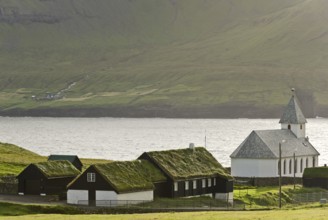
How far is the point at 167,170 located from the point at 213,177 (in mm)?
6386

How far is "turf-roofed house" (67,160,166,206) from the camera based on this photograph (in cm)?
8444

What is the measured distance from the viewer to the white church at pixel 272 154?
387 ft

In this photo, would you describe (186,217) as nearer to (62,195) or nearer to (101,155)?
(62,195)

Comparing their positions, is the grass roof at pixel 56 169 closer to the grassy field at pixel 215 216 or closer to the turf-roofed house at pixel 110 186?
the turf-roofed house at pixel 110 186

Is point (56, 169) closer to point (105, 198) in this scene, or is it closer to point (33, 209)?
point (105, 198)

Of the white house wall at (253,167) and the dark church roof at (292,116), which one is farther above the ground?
the dark church roof at (292,116)

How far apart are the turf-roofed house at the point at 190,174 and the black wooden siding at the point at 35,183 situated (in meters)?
8.31

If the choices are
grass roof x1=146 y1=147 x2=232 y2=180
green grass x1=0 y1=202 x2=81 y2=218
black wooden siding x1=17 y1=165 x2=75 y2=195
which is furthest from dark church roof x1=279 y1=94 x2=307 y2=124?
green grass x1=0 y1=202 x2=81 y2=218

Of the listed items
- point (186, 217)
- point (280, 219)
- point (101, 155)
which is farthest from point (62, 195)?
point (101, 155)

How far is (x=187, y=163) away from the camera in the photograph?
95750 mm

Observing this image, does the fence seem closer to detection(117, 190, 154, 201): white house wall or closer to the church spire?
detection(117, 190, 154, 201): white house wall

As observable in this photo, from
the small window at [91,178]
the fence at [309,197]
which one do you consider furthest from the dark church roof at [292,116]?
the small window at [91,178]

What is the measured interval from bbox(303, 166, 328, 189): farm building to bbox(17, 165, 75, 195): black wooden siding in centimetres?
3163

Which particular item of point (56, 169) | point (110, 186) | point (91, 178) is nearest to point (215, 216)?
point (110, 186)
